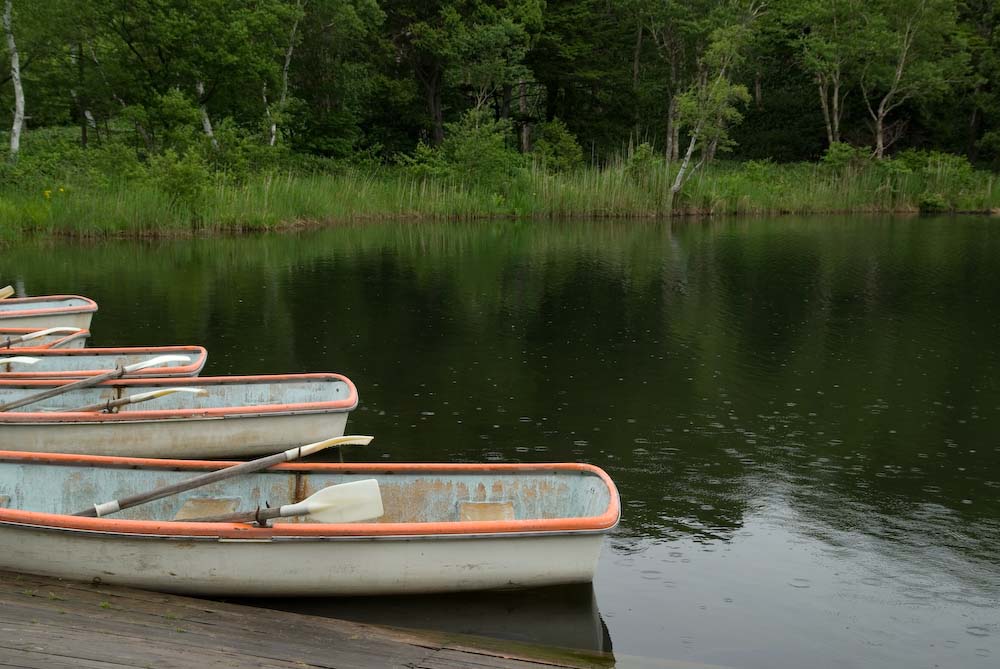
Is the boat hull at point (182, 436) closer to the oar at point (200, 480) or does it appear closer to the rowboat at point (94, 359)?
the rowboat at point (94, 359)

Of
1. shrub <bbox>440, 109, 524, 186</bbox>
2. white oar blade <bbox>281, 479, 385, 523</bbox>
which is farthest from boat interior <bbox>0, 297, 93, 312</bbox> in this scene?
shrub <bbox>440, 109, 524, 186</bbox>

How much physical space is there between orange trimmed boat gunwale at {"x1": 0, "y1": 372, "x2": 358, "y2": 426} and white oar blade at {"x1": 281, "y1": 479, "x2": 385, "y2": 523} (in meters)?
2.68

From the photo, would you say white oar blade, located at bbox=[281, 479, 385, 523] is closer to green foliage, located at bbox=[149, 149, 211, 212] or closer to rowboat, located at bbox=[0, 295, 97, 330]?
rowboat, located at bbox=[0, 295, 97, 330]

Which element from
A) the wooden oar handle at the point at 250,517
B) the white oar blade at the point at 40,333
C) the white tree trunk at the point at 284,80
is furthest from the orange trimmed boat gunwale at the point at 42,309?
the white tree trunk at the point at 284,80

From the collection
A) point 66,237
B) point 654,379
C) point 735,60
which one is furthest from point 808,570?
point 735,60

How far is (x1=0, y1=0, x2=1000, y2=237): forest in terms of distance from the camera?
104 ft

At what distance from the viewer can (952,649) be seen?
614 cm

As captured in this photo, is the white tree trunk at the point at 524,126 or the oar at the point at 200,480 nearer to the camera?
the oar at the point at 200,480

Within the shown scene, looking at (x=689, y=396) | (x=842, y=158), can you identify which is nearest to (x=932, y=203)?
(x=842, y=158)

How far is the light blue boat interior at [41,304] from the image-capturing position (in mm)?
14172

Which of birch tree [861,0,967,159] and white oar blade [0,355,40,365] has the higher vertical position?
birch tree [861,0,967,159]

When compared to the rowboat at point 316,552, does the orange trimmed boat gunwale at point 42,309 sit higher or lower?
higher

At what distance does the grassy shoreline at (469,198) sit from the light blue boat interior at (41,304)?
13.5m

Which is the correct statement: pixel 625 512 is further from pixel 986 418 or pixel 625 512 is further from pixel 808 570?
pixel 986 418
